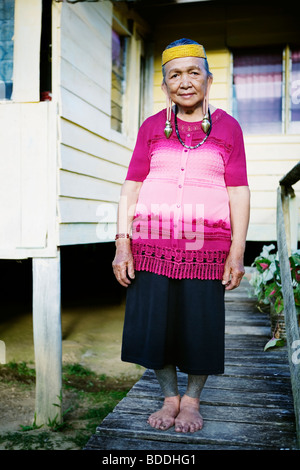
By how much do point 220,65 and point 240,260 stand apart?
4.43m

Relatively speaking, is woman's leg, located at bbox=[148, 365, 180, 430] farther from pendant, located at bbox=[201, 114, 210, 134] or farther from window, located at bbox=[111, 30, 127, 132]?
window, located at bbox=[111, 30, 127, 132]

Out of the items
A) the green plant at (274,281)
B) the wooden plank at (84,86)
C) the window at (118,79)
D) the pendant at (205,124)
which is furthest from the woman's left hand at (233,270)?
the window at (118,79)

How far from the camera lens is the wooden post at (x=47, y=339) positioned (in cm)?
357

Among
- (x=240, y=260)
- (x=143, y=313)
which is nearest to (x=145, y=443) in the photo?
(x=143, y=313)

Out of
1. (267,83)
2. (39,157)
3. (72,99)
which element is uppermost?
(267,83)

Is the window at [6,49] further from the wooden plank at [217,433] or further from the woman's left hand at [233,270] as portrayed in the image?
the wooden plank at [217,433]

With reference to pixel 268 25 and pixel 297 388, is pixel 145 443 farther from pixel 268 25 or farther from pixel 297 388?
pixel 268 25

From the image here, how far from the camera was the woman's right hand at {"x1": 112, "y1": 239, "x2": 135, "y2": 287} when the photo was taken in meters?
2.01

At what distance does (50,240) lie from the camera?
11.5 feet

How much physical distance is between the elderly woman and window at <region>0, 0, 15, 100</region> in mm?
2038

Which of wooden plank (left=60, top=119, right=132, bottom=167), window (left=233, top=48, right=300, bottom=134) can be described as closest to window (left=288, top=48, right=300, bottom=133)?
window (left=233, top=48, right=300, bottom=134)

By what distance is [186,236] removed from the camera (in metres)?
1.97

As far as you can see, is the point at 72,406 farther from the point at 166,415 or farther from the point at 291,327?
the point at 291,327

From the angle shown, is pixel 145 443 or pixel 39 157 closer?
pixel 145 443
